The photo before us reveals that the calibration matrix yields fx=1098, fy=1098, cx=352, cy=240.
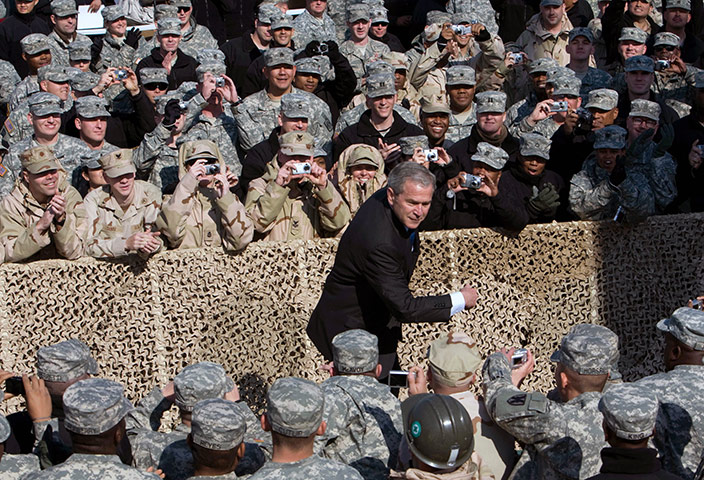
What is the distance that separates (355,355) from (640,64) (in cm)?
531

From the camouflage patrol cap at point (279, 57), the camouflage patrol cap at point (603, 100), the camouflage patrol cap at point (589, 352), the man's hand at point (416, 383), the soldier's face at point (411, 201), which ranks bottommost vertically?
the man's hand at point (416, 383)

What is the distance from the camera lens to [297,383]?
4.14 m

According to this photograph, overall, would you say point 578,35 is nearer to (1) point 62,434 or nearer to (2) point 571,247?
(2) point 571,247

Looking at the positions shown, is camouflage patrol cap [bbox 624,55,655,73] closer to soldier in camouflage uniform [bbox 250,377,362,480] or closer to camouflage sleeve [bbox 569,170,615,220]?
camouflage sleeve [bbox 569,170,615,220]

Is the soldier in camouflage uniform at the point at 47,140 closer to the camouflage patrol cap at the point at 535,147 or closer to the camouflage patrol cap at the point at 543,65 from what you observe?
the camouflage patrol cap at the point at 535,147

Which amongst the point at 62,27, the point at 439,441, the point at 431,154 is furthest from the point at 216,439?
the point at 62,27

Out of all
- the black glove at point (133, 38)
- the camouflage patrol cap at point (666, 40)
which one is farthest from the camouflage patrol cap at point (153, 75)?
the camouflage patrol cap at point (666, 40)

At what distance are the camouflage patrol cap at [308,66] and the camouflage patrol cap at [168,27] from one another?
1524 millimetres

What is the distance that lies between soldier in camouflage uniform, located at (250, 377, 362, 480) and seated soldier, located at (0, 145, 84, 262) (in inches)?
130

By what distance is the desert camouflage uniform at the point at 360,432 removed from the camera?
4.80 metres

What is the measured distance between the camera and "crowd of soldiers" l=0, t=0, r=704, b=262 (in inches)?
282

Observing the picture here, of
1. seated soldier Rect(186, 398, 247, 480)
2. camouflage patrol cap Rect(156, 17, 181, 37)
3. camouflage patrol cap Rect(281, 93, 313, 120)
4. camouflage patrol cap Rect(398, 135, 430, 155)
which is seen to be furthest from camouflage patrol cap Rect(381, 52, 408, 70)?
seated soldier Rect(186, 398, 247, 480)

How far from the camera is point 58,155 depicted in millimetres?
8477

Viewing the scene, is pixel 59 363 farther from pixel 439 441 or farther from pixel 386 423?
pixel 439 441
